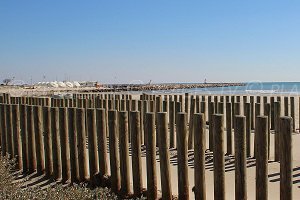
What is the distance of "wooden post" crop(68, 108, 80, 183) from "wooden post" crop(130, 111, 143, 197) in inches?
46.0

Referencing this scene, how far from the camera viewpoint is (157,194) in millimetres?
4742

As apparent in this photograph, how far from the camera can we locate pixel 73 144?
557cm

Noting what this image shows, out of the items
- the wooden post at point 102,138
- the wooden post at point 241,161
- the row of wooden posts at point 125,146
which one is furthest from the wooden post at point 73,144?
the wooden post at point 241,161

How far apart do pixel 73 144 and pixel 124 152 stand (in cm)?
109

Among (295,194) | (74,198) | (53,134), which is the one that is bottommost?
(295,194)

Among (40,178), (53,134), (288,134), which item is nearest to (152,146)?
(288,134)

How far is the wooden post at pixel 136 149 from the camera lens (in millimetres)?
4691

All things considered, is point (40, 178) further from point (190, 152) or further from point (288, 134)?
point (288, 134)

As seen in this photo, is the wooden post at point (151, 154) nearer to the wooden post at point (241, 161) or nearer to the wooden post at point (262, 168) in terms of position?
the wooden post at point (241, 161)

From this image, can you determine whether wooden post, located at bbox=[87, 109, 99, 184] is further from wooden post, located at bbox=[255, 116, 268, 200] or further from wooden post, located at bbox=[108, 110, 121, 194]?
wooden post, located at bbox=[255, 116, 268, 200]

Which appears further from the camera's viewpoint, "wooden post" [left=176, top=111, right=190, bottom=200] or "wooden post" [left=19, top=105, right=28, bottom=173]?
"wooden post" [left=19, top=105, right=28, bottom=173]

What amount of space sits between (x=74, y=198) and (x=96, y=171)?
1384 mm

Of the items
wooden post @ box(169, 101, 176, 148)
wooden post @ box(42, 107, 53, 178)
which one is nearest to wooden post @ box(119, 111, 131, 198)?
wooden post @ box(42, 107, 53, 178)

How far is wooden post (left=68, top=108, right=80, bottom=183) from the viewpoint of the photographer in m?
5.53
